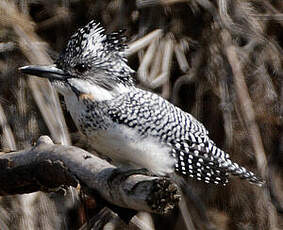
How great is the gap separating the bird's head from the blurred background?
27.5 inches

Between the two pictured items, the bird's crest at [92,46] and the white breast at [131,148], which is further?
the bird's crest at [92,46]

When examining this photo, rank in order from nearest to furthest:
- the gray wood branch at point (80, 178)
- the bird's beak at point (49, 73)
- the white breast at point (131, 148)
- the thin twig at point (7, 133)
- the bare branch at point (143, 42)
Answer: the gray wood branch at point (80, 178) < the white breast at point (131, 148) < the bird's beak at point (49, 73) < the thin twig at point (7, 133) < the bare branch at point (143, 42)

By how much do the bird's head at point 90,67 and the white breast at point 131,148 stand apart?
0.19 metres

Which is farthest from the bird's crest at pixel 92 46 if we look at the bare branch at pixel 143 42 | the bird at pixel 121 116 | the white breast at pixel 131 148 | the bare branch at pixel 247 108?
the bare branch at pixel 247 108

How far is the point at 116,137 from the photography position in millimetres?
2445

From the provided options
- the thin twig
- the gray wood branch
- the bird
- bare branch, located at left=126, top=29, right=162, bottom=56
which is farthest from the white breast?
bare branch, located at left=126, top=29, right=162, bottom=56

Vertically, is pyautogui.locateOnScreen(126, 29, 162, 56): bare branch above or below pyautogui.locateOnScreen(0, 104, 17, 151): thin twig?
above

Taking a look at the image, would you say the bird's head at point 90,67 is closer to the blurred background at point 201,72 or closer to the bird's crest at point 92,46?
the bird's crest at point 92,46

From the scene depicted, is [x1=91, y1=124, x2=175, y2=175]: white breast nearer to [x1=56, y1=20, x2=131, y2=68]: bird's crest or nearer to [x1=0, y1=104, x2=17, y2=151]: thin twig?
[x1=56, y1=20, x2=131, y2=68]: bird's crest

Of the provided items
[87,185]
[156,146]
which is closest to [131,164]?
[156,146]

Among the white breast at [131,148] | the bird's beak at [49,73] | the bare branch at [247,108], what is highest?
the bird's beak at [49,73]

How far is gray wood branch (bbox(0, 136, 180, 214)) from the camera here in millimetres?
1896

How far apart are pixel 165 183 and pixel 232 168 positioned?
0.87 m

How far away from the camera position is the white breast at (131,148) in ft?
8.03
